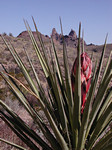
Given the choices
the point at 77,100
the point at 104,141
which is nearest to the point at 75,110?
the point at 77,100

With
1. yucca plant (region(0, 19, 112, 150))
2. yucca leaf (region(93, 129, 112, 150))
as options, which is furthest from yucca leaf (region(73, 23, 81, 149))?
yucca leaf (region(93, 129, 112, 150))

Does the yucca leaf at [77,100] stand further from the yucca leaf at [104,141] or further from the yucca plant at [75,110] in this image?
the yucca leaf at [104,141]

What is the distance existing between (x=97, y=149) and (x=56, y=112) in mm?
531

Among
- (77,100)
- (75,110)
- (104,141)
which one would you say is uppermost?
(77,100)

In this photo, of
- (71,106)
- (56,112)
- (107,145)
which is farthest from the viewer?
(56,112)

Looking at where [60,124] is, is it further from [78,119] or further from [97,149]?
[97,149]

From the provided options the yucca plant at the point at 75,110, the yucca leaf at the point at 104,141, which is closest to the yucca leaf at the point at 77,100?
the yucca plant at the point at 75,110

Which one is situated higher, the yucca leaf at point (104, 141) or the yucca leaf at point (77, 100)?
the yucca leaf at point (77, 100)

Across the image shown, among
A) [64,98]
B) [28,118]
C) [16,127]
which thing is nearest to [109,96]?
[64,98]

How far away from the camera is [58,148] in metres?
1.37

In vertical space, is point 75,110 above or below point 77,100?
below

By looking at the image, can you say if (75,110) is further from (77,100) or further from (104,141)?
(104,141)

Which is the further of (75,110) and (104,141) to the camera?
(75,110)

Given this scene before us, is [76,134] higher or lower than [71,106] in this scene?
lower
